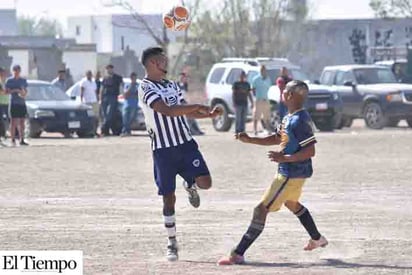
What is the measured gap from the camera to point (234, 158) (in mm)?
→ 24891

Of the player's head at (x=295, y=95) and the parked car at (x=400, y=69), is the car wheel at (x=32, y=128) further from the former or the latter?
the player's head at (x=295, y=95)

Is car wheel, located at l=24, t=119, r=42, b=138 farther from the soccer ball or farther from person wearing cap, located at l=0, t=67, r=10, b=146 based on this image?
the soccer ball

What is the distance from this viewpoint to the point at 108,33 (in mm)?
99250

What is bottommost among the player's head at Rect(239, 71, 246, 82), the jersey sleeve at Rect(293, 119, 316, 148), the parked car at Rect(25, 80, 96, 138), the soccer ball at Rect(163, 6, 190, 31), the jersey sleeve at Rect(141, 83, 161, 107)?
the parked car at Rect(25, 80, 96, 138)

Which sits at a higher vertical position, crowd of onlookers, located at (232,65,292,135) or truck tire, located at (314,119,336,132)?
crowd of onlookers, located at (232,65,292,135)

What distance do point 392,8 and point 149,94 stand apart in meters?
50.2

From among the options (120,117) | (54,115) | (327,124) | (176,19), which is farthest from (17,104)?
(176,19)

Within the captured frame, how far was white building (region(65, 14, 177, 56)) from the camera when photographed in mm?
86312

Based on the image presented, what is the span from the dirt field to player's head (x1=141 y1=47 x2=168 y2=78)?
1610 mm

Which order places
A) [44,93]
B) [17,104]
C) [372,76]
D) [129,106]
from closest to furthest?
[17,104], [129,106], [44,93], [372,76]

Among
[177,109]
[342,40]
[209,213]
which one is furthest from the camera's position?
[342,40]

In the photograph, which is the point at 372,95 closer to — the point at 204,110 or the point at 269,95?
the point at 269,95

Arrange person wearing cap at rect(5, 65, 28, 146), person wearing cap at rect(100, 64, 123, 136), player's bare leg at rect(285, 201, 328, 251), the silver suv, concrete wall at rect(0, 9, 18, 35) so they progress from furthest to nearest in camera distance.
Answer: concrete wall at rect(0, 9, 18, 35) < the silver suv < person wearing cap at rect(100, 64, 123, 136) < person wearing cap at rect(5, 65, 28, 146) < player's bare leg at rect(285, 201, 328, 251)

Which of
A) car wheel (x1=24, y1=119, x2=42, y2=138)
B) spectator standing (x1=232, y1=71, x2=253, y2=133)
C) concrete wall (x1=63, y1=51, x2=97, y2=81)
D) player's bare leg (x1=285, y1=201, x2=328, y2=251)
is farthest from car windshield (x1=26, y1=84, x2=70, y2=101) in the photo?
concrete wall (x1=63, y1=51, x2=97, y2=81)
